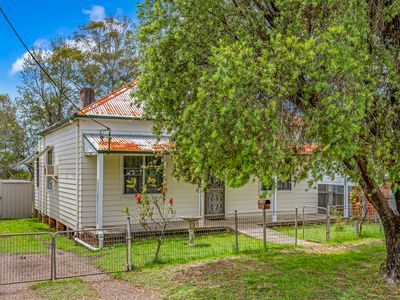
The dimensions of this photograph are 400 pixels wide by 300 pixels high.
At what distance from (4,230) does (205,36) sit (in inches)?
496

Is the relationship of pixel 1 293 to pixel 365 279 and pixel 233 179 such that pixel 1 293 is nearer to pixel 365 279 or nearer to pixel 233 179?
pixel 233 179

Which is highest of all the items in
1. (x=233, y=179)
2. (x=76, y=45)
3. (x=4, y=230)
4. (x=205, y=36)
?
(x=76, y=45)

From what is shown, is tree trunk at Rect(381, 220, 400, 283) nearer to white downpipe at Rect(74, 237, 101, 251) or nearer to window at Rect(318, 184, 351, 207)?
white downpipe at Rect(74, 237, 101, 251)

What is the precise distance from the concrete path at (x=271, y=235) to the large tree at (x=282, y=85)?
378 centimetres

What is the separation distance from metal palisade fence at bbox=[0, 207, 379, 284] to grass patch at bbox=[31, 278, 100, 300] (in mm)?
356

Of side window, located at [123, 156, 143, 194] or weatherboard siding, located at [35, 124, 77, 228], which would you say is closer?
side window, located at [123, 156, 143, 194]

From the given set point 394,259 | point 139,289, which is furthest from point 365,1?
point 139,289

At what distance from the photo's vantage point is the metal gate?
861 centimetres

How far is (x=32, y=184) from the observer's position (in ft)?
71.1

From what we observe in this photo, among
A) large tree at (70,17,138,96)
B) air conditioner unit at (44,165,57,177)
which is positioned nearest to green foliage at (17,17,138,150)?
large tree at (70,17,138,96)

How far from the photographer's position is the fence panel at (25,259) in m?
8.62

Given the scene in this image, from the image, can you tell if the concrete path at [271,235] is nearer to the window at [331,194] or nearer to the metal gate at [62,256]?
the metal gate at [62,256]

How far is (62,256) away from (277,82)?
7749 mm

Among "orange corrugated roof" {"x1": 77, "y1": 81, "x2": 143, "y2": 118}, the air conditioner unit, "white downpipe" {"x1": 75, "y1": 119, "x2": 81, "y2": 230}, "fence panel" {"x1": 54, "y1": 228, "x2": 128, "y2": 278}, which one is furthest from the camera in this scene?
the air conditioner unit
